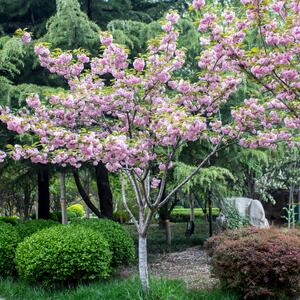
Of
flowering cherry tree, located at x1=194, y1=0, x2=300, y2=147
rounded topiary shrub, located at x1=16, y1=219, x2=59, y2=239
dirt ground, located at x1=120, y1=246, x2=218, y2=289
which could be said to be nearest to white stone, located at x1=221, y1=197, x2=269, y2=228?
dirt ground, located at x1=120, y1=246, x2=218, y2=289

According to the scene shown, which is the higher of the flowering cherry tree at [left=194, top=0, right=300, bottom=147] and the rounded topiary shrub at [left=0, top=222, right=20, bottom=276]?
the flowering cherry tree at [left=194, top=0, right=300, bottom=147]

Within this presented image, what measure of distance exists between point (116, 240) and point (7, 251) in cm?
151

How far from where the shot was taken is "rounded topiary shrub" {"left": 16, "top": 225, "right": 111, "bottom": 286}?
514cm

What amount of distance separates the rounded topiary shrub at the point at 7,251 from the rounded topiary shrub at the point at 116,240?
1.06m

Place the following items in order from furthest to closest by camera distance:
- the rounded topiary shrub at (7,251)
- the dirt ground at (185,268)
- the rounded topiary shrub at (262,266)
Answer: the rounded topiary shrub at (7,251)
the dirt ground at (185,268)
the rounded topiary shrub at (262,266)

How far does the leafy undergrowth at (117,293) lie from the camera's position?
14.9ft

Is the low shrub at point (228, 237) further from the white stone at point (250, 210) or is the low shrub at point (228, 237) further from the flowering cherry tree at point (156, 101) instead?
the white stone at point (250, 210)

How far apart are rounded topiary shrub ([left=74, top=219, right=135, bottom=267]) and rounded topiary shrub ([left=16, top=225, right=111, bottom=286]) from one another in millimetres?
663

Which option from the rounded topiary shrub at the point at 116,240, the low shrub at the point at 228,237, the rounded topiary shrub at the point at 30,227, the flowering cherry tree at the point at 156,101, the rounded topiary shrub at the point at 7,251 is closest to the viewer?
the flowering cherry tree at the point at 156,101

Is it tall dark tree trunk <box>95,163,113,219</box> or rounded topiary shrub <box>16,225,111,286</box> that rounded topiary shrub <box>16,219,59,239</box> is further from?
tall dark tree trunk <box>95,163,113,219</box>

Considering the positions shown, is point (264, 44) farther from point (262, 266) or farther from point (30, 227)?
point (30, 227)

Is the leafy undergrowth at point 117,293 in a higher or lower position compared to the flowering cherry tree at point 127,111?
lower

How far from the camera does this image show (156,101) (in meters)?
4.61

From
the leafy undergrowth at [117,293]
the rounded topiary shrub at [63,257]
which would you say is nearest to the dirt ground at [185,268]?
the leafy undergrowth at [117,293]
